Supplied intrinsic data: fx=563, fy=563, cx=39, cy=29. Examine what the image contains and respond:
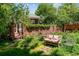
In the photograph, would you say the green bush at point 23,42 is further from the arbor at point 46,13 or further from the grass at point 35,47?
the arbor at point 46,13

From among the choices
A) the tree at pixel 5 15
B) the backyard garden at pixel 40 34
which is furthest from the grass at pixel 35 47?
the tree at pixel 5 15

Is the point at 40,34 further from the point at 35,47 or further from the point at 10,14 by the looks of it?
the point at 10,14

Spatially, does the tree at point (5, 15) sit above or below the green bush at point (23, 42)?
above

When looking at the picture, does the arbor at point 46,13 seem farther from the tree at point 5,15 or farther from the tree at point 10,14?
the tree at point 5,15

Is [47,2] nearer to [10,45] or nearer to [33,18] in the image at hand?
[33,18]

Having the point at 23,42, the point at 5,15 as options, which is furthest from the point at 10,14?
the point at 23,42

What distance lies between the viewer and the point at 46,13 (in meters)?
6.44

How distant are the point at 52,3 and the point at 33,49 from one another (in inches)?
22.4

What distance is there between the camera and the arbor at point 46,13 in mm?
6414

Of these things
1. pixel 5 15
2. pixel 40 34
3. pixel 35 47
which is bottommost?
pixel 35 47

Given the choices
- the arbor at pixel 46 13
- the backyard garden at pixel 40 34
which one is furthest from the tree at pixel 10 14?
the arbor at pixel 46 13

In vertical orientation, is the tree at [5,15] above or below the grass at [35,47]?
above

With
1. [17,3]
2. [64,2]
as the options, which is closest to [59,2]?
[64,2]

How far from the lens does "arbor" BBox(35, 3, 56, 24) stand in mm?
6414
